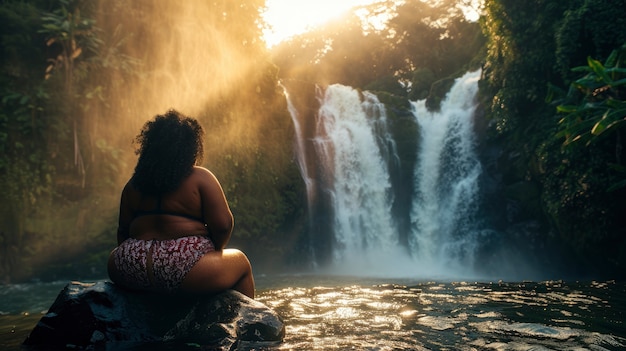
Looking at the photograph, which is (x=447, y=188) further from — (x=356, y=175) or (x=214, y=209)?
(x=214, y=209)

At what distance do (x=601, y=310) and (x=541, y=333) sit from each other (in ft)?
5.50

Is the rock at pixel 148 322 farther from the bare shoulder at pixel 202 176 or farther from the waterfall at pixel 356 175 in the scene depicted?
the waterfall at pixel 356 175

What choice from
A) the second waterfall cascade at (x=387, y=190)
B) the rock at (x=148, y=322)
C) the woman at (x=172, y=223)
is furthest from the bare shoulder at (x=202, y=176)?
the second waterfall cascade at (x=387, y=190)

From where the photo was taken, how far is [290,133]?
56.4ft

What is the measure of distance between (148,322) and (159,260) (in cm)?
46

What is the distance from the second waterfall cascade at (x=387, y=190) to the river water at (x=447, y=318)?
352 inches

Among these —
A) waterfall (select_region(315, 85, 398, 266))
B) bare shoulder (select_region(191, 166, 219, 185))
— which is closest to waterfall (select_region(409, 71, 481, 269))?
waterfall (select_region(315, 85, 398, 266))

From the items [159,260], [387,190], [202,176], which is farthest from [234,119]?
[159,260]

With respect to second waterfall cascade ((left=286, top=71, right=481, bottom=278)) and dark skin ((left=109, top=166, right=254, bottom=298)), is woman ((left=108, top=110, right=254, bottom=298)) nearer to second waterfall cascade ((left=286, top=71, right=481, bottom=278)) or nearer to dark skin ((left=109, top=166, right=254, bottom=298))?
dark skin ((left=109, top=166, right=254, bottom=298))

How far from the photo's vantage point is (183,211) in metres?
3.34

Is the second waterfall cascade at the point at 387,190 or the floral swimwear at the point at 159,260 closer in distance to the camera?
the floral swimwear at the point at 159,260

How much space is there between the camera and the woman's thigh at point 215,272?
10.8 ft

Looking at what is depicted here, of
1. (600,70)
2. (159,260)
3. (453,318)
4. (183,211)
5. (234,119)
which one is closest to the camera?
(159,260)

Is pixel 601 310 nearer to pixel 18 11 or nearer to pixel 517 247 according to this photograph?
pixel 517 247
